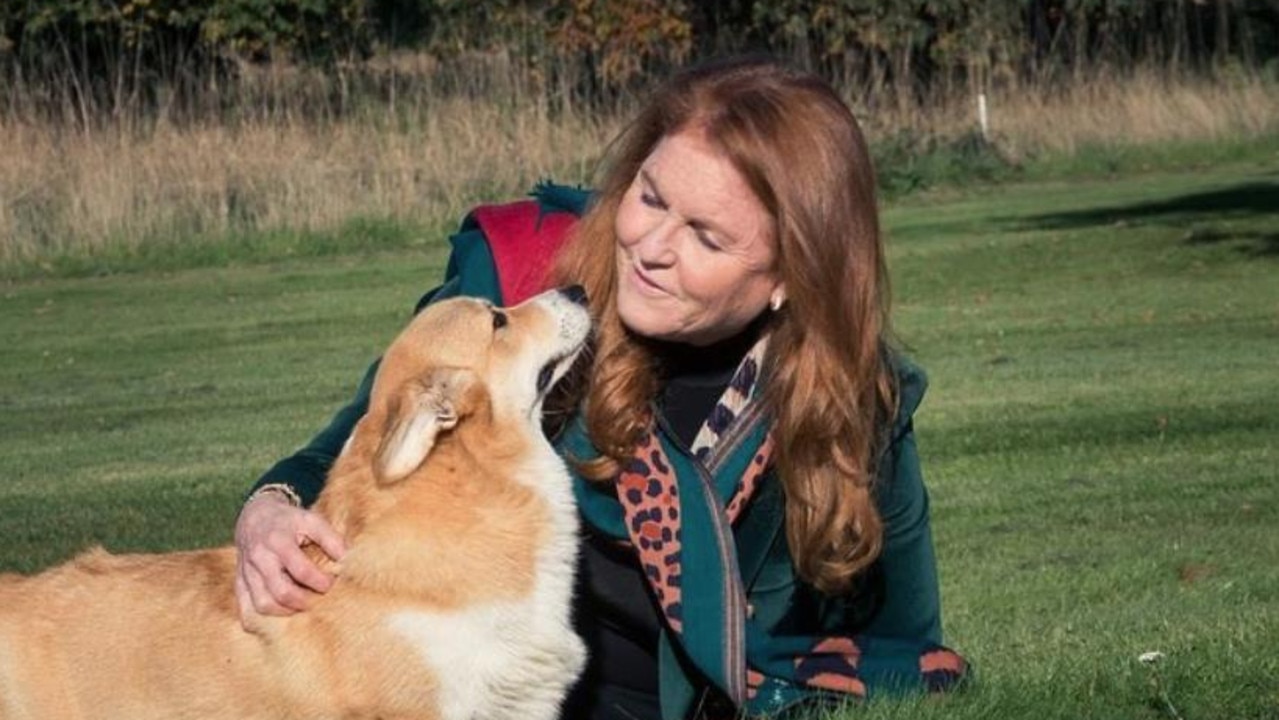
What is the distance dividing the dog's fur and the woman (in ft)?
0.35

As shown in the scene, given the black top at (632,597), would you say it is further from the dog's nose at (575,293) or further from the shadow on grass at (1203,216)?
the shadow on grass at (1203,216)

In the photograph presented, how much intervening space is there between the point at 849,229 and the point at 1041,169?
71.3ft

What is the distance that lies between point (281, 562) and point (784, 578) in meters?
1.21

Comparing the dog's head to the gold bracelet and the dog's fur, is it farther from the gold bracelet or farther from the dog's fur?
the gold bracelet

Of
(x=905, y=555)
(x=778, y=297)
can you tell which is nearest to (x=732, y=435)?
(x=778, y=297)

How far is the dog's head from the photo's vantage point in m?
4.95

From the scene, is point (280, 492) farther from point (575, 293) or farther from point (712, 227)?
point (712, 227)

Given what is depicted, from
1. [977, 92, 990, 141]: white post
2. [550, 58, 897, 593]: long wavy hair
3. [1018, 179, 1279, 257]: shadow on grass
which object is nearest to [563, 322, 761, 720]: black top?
[550, 58, 897, 593]: long wavy hair

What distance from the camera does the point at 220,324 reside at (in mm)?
17234

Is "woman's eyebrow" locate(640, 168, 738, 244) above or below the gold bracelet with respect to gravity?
above

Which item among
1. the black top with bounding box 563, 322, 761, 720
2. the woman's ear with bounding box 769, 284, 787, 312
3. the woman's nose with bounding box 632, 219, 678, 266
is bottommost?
the black top with bounding box 563, 322, 761, 720

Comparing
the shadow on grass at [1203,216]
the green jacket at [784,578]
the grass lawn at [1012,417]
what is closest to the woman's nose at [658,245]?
the green jacket at [784,578]

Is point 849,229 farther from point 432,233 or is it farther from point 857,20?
point 857,20

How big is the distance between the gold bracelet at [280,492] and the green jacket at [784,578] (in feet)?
0.14
